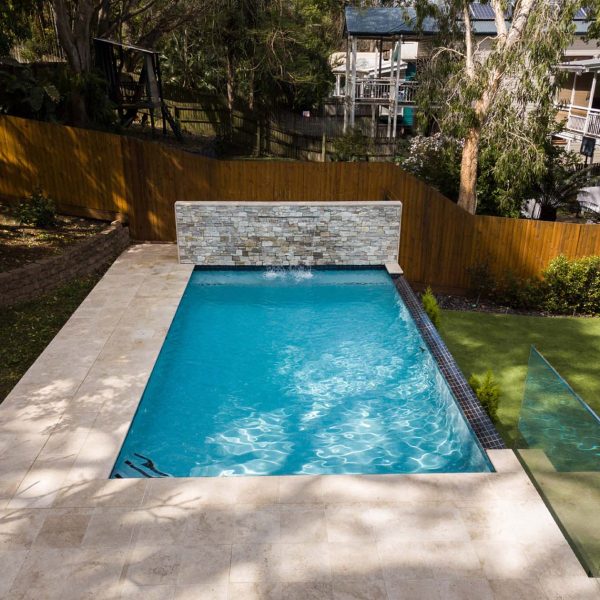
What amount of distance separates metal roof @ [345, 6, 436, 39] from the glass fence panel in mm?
18679

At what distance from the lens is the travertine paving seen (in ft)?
15.9

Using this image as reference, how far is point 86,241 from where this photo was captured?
12.6 metres

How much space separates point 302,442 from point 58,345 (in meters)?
4.28

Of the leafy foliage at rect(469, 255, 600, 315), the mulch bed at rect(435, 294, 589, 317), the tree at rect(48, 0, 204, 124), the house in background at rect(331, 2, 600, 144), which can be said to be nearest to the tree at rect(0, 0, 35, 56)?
the tree at rect(48, 0, 204, 124)

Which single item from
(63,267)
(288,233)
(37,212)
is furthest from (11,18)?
(288,233)

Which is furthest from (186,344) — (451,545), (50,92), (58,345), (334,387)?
(50,92)

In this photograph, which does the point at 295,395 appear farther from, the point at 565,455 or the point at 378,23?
the point at 378,23

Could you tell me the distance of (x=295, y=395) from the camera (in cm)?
859

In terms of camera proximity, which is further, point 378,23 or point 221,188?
point 378,23

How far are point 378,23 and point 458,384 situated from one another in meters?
19.5

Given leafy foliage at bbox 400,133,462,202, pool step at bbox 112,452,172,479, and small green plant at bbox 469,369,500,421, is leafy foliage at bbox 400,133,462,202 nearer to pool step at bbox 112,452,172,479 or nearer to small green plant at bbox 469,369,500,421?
small green plant at bbox 469,369,500,421

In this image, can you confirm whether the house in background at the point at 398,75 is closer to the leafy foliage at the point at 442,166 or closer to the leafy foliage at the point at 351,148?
the leafy foliage at the point at 351,148

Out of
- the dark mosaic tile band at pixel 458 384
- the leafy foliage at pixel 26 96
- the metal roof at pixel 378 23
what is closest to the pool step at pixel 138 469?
the dark mosaic tile band at pixel 458 384

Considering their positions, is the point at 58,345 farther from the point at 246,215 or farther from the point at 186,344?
the point at 246,215
